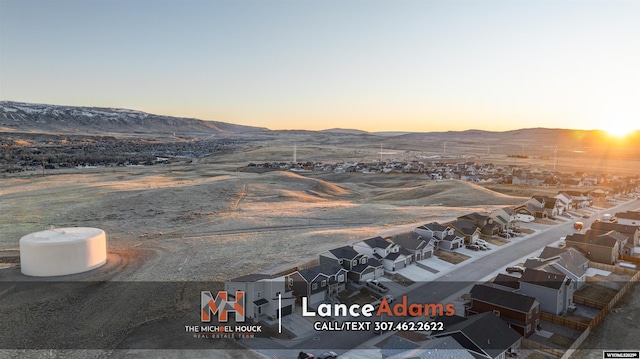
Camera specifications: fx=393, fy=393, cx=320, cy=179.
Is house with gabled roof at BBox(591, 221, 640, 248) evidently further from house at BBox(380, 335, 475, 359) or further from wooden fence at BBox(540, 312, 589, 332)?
house at BBox(380, 335, 475, 359)

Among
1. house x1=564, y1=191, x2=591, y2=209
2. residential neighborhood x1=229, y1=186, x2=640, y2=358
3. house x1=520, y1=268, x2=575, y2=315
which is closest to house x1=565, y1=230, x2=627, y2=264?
residential neighborhood x1=229, y1=186, x2=640, y2=358

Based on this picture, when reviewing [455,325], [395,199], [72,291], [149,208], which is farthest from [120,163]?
[455,325]

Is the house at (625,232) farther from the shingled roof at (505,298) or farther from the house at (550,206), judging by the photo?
the shingled roof at (505,298)

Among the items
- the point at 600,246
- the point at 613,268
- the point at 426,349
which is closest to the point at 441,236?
the point at 600,246

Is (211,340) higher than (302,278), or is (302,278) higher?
(302,278)

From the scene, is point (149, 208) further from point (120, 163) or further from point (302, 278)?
point (120, 163)

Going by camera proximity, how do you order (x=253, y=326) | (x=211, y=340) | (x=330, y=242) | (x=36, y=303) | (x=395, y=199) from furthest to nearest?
(x=395, y=199) < (x=330, y=242) < (x=36, y=303) < (x=253, y=326) < (x=211, y=340)

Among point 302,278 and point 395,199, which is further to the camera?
point 395,199
